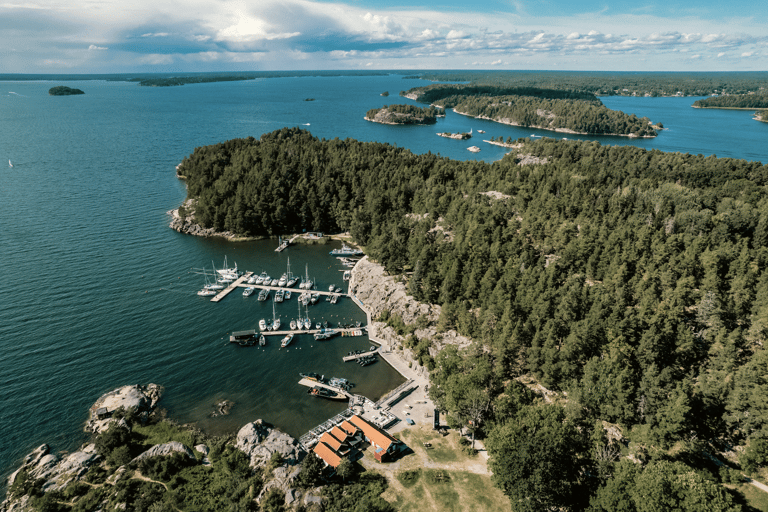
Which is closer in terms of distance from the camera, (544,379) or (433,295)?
(544,379)

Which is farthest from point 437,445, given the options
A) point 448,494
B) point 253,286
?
point 253,286

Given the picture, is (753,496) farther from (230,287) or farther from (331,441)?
(230,287)

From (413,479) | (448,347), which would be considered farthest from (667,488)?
(448,347)

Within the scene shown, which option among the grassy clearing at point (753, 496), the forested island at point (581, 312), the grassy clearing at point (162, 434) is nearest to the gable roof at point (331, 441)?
the forested island at point (581, 312)

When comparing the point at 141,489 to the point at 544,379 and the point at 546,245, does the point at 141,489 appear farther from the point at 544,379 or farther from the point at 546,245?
the point at 546,245

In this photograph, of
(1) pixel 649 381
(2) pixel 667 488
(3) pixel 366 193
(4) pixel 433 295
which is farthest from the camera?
(3) pixel 366 193

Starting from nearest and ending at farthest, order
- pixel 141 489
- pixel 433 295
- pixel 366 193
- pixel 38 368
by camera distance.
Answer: pixel 141 489
pixel 38 368
pixel 433 295
pixel 366 193
